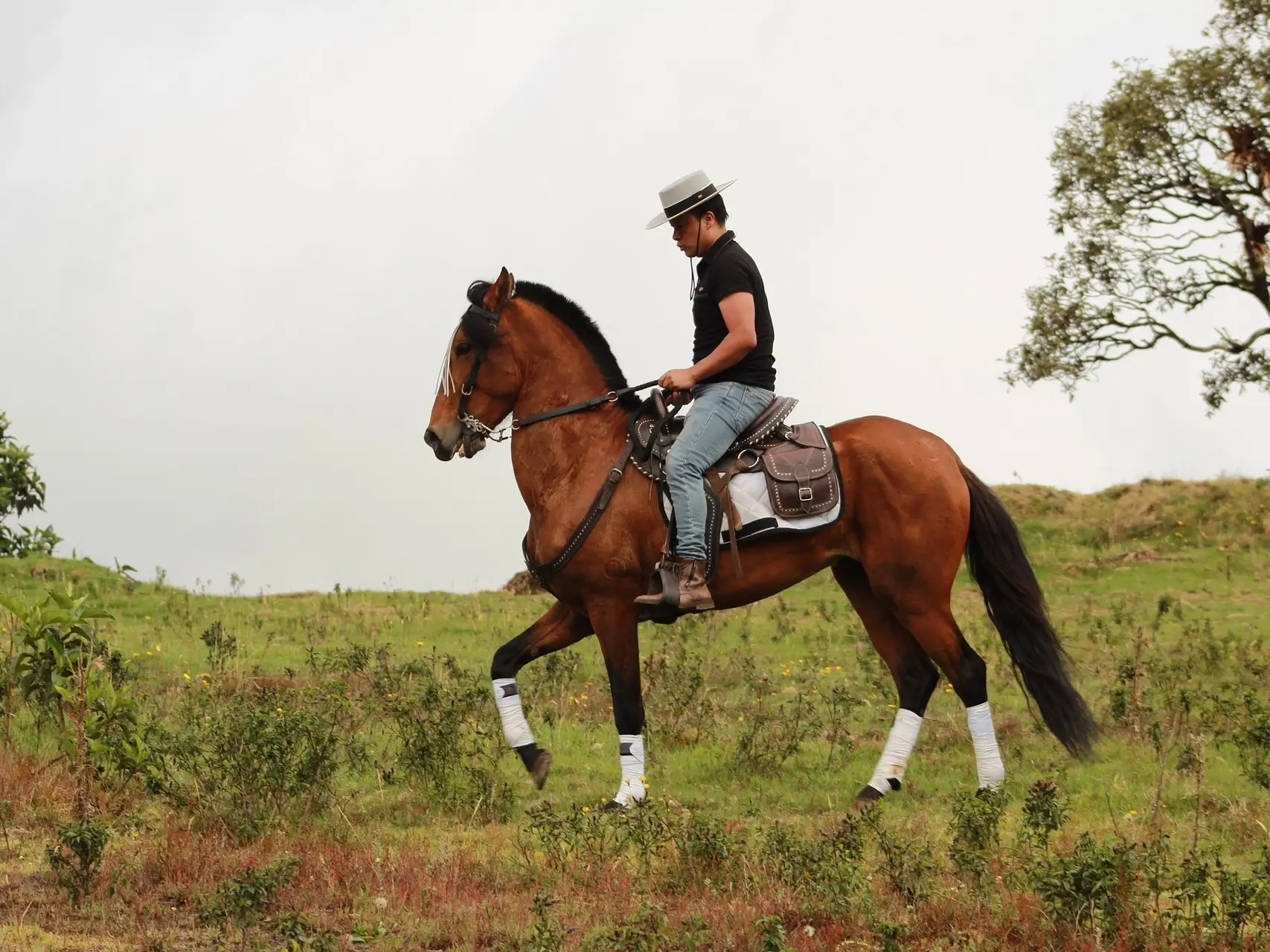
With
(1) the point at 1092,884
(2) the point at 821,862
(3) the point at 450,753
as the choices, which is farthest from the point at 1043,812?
(3) the point at 450,753

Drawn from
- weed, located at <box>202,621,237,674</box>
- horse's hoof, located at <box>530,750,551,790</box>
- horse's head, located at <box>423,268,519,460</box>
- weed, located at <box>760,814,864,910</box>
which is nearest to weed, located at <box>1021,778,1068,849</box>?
weed, located at <box>760,814,864,910</box>

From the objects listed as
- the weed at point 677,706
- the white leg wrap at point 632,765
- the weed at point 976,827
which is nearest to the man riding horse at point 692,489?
the white leg wrap at point 632,765

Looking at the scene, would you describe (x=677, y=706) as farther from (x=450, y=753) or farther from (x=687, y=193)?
(x=687, y=193)

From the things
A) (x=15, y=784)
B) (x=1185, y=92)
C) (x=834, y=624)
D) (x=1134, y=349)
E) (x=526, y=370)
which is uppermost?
(x=1185, y=92)

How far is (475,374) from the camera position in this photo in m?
8.62

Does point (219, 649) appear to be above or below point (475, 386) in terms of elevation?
below

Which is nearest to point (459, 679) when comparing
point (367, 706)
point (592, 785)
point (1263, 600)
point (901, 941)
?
point (367, 706)

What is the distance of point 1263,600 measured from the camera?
61.4 feet

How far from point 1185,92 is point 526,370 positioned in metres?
21.3

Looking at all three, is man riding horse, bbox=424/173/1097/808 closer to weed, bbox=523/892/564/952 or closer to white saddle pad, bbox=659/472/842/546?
white saddle pad, bbox=659/472/842/546

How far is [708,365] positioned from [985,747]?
9.54ft

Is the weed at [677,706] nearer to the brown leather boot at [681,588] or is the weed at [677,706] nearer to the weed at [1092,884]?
the brown leather boot at [681,588]

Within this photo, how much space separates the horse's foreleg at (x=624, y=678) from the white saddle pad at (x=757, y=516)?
66 centimetres

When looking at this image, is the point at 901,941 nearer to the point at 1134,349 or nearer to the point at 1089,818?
the point at 1089,818
